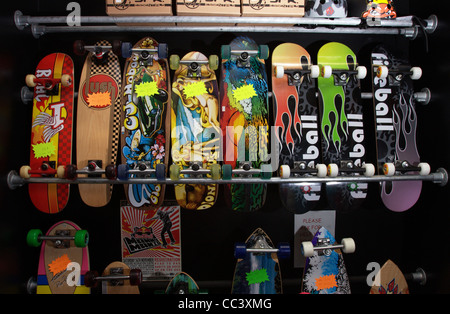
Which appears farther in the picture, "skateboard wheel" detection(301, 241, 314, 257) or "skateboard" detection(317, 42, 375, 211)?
"skateboard" detection(317, 42, 375, 211)

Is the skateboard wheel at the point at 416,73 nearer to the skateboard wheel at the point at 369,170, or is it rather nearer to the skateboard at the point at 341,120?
the skateboard at the point at 341,120

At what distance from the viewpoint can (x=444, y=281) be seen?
191 centimetres

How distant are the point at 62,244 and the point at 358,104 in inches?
90.3

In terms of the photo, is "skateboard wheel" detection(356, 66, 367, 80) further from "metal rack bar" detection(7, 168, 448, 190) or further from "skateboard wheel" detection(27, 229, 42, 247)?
"skateboard wheel" detection(27, 229, 42, 247)

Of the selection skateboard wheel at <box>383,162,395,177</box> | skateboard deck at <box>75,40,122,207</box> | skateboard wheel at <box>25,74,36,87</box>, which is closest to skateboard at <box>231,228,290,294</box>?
skateboard wheel at <box>383,162,395,177</box>

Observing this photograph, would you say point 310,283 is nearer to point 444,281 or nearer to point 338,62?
point 444,281

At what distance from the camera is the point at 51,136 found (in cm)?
196

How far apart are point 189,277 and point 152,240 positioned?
38cm

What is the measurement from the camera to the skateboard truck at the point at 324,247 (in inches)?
73.4

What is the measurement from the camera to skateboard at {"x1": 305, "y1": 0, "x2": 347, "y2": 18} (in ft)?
6.30

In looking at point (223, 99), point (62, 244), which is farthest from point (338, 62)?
point (62, 244)

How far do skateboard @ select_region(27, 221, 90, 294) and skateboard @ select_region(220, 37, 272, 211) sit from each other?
112cm

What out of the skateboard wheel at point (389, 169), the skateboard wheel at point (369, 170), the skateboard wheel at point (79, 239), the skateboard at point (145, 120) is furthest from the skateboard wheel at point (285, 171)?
the skateboard wheel at point (79, 239)

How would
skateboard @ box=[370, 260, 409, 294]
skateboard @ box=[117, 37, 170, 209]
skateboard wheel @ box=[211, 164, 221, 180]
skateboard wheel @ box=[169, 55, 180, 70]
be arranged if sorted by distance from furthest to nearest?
skateboard @ box=[370, 260, 409, 294] < skateboard @ box=[117, 37, 170, 209] < skateboard wheel @ box=[169, 55, 180, 70] < skateboard wheel @ box=[211, 164, 221, 180]
